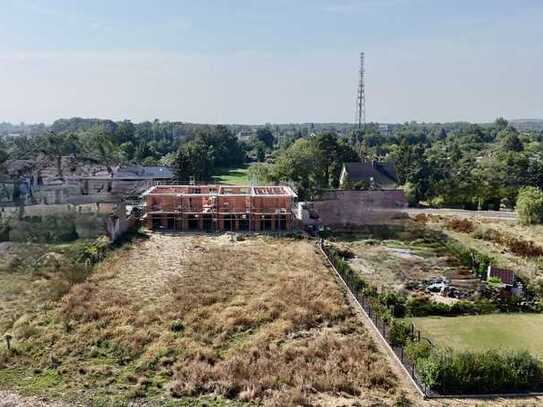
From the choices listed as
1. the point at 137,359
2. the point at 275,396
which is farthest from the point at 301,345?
the point at 137,359

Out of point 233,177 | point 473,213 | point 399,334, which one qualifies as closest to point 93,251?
point 399,334

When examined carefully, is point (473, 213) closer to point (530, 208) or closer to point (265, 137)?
point (530, 208)

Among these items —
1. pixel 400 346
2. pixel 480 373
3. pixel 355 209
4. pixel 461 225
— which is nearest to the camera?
pixel 480 373

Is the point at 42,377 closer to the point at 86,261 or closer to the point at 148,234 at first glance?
the point at 86,261

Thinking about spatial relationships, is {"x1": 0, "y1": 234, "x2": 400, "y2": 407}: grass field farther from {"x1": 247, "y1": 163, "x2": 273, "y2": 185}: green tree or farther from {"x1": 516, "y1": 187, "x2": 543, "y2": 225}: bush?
{"x1": 247, "y1": 163, "x2": 273, "y2": 185}: green tree

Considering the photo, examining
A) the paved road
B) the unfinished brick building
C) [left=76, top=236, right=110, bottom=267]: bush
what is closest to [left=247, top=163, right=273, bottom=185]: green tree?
A: the unfinished brick building

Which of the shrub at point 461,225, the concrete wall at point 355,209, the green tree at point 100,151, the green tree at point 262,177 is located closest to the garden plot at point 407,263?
the concrete wall at point 355,209

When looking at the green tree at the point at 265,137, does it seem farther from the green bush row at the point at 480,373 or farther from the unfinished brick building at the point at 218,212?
the green bush row at the point at 480,373
